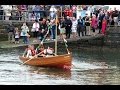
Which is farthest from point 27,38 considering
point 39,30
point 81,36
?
point 81,36

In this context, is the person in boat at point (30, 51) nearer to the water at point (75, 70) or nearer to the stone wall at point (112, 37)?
the water at point (75, 70)

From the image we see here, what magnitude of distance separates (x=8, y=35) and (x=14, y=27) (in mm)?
219

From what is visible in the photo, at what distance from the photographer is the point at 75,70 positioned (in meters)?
11.8

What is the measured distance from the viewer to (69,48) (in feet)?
38.8

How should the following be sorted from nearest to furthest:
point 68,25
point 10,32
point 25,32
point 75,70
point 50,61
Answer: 1. point 75,70
2. point 10,32
3. point 25,32
4. point 68,25
5. point 50,61

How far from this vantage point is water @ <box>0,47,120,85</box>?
36.5 feet

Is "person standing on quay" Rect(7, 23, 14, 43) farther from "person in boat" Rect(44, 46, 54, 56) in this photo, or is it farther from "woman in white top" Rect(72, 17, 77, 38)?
"woman in white top" Rect(72, 17, 77, 38)

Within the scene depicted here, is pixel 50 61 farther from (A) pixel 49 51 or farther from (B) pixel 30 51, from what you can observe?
(B) pixel 30 51

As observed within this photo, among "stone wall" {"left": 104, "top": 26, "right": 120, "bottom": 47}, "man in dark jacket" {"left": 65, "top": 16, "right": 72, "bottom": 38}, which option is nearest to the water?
"stone wall" {"left": 104, "top": 26, "right": 120, "bottom": 47}

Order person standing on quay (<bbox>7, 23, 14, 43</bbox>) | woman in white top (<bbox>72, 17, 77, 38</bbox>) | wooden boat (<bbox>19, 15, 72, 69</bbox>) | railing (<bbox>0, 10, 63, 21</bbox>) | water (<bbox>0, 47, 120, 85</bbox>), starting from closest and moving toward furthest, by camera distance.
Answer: water (<bbox>0, 47, 120, 85</bbox>)
railing (<bbox>0, 10, 63, 21</bbox>)
person standing on quay (<bbox>7, 23, 14, 43</bbox>)
woman in white top (<bbox>72, 17, 77, 38</bbox>)
wooden boat (<bbox>19, 15, 72, 69</bbox>)

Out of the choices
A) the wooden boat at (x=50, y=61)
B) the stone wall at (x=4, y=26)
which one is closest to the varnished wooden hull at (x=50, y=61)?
the wooden boat at (x=50, y=61)

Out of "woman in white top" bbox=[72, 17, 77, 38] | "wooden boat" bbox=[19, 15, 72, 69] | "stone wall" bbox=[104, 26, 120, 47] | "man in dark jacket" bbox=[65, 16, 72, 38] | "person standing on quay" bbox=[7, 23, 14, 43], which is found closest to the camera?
"stone wall" bbox=[104, 26, 120, 47]

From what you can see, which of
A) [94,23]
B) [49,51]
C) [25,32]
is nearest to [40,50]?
[49,51]

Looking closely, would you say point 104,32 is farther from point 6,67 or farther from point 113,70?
point 6,67
